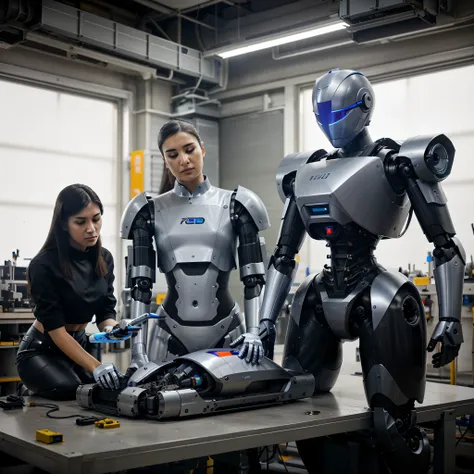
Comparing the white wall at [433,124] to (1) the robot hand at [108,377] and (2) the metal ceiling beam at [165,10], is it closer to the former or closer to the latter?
(2) the metal ceiling beam at [165,10]

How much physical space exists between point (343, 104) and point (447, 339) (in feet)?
3.81

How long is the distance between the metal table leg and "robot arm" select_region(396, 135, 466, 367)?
48 centimetres

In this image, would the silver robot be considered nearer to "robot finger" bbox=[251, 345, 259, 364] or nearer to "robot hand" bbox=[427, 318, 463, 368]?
"robot finger" bbox=[251, 345, 259, 364]

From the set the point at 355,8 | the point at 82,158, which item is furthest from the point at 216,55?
the point at 355,8

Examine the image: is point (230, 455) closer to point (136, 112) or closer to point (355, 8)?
point (355, 8)

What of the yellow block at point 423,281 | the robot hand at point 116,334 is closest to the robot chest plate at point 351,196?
the robot hand at point 116,334

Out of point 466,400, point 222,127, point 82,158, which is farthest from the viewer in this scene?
point 222,127

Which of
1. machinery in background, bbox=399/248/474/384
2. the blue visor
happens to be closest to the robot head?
the blue visor

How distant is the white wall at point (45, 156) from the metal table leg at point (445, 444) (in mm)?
6096

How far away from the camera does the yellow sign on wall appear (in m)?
9.30

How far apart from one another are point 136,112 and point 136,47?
127cm

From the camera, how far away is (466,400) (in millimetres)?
3656

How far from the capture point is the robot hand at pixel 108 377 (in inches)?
123

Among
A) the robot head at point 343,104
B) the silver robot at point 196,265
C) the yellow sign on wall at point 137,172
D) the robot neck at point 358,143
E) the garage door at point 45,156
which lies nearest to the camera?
the robot head at point 343,104
